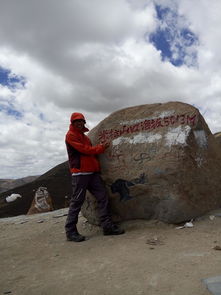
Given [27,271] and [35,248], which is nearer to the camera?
[27,271]

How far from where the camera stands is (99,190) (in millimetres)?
5492

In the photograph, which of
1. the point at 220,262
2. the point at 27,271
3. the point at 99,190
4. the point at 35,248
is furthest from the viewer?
the point at 99,190

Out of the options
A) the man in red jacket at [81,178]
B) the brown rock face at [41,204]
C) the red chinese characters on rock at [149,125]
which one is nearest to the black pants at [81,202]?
the man in red jacket at [81,178]

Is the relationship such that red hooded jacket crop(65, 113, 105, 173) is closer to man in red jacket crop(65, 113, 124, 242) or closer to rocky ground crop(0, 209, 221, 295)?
man in red jacket crop(65, 113, 124, 242)

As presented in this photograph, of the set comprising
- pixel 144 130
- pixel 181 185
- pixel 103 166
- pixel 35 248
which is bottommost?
pixel 35 248

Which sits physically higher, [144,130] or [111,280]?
[144,130]

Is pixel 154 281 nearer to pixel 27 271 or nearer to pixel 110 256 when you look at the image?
pixel 110 256

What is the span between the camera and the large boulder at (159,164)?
17.1 ft

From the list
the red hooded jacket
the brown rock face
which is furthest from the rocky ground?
the brown rock face

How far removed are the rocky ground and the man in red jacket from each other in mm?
220

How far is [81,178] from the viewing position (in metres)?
5.32

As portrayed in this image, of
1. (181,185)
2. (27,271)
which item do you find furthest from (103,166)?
(27,271)

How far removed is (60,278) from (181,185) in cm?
255

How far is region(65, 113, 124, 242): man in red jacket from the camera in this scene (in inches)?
208
